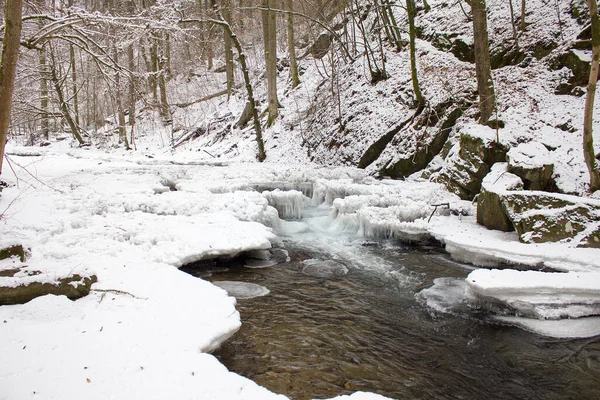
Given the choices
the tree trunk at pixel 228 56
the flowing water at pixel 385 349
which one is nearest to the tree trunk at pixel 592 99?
the flowing water at pixel 385 349

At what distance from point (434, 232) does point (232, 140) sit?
50.0ft

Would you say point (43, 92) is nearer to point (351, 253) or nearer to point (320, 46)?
point (320, 46)

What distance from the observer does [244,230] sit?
6375 mm

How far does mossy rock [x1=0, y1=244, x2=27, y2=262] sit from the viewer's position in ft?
13.0

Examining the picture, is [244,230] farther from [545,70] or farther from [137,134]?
[137,134]

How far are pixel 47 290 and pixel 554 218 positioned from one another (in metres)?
7.40

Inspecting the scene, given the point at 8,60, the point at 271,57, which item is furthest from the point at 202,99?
the point at 8,60

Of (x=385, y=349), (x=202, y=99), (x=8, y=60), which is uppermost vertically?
(x=202, y=99)

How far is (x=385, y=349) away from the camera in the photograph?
12.8 ft

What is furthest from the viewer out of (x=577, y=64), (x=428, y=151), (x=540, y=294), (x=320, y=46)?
(x=320, y=46)

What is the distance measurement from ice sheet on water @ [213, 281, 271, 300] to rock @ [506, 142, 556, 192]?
606cm

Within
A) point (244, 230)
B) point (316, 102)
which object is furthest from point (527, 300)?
point (316, 102)

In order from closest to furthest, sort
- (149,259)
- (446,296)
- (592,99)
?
(149,259) < (446,296) < (592,99)

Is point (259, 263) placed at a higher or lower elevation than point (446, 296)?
higher
